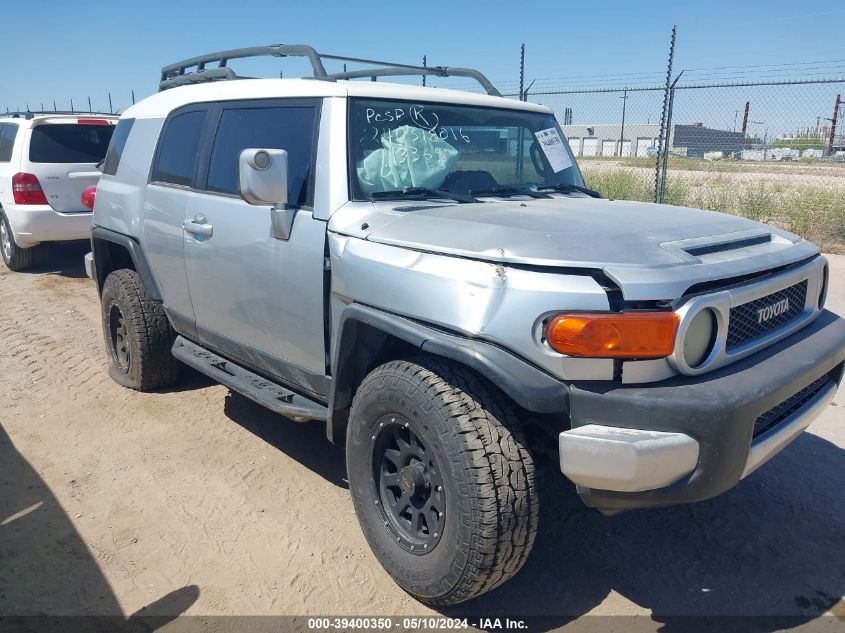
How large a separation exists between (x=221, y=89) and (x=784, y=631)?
3.81 meters

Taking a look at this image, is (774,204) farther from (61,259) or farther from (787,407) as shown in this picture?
(61,259)

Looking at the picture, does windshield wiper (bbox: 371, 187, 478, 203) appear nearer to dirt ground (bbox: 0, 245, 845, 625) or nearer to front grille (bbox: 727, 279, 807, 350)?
front grille (bbox: 727, 279, 807, 350)

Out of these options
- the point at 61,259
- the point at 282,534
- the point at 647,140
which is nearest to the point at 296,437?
the point at 282,534

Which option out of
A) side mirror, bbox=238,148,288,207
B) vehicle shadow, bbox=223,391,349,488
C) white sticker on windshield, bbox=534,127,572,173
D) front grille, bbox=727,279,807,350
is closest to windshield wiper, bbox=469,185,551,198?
white sticker on windshield, bbox=534,127,572,173

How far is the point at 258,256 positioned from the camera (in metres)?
3.39

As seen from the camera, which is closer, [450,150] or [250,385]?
[450,150]

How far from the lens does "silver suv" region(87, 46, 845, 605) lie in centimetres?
223

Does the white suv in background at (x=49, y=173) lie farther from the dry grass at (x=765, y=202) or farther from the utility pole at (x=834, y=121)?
the utility pole at (x=834, y=121)

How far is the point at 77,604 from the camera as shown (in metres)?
2.75

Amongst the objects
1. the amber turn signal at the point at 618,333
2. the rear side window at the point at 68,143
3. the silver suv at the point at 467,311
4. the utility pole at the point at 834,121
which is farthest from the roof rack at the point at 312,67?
the utility pole at the point at 834,121

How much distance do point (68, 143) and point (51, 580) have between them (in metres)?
6.86

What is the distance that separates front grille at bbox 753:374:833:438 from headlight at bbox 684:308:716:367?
0.29 m

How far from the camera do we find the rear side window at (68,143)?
319 inches

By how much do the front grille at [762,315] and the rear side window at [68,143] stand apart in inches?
301
